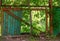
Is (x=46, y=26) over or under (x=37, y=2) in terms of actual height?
under

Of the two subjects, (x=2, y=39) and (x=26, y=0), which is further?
(x=26, y=0)

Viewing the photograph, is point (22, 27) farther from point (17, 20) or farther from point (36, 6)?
point (36, 6)

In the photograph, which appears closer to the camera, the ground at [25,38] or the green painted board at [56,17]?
the ground at [25,38]

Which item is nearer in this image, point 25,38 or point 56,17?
point 25,38

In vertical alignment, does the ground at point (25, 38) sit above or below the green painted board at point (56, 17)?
below

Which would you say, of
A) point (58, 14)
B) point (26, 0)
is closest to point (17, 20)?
point (26, 0)

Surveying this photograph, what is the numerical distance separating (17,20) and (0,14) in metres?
0.75

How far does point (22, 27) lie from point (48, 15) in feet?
3.93

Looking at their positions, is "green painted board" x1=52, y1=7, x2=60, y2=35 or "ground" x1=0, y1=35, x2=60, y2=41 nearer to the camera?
"ground" x1=0, y1=35, x2=60, y2=41

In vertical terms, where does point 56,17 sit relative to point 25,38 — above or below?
above

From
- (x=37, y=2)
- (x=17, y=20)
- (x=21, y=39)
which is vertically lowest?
(x=21, y=39)

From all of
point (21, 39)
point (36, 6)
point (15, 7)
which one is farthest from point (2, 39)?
point (36, 6)

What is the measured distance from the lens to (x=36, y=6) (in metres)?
10.0

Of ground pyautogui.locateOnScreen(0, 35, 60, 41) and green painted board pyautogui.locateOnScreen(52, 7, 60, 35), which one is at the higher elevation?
green painted board pyautogui.locateOnScreen(52, 7, 60, 35)
